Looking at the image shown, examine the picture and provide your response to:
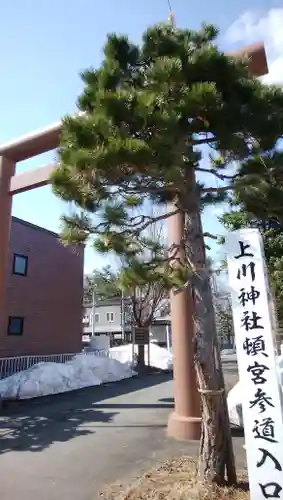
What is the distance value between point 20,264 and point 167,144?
10.8 metres

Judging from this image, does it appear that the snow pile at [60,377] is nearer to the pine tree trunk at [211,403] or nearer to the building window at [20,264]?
the building window at [20,264]

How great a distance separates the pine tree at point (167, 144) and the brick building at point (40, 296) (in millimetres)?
9277

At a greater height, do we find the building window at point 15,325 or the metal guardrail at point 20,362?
the building window at point 15,325

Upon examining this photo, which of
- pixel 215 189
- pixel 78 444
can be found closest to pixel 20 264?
pixel 78 444

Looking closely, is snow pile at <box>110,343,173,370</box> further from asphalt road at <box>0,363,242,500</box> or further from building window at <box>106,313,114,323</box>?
building window at <box>106,313,114,323</box>

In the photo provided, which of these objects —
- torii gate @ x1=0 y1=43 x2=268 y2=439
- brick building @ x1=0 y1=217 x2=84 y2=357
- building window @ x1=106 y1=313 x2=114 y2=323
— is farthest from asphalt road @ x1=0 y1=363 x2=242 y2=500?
building window @ x1=106 y1=313 x2=114 y2=323

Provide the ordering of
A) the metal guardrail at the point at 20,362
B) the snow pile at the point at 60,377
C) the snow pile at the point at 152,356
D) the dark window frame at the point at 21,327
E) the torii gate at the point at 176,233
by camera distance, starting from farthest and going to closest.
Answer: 1. the snow pile at the point at 152,356
2. the dark window frame at the point at 21,327
3. the metal guardrail at the point at 20,362
4. the snow pile at the point at 60,377
5. the torii gate at the point at 176,233

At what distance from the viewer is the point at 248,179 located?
3.77 metres

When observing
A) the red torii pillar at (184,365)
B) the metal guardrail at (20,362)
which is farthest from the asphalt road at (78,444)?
the metal guardrail at (20,362)

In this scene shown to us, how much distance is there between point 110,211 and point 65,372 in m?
8.34

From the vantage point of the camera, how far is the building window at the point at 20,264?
41.9ft

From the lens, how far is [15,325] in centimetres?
1268

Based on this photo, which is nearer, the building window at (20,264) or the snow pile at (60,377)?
the snow pile at (60,377)

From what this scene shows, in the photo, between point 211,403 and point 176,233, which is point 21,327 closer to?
point 176,233
